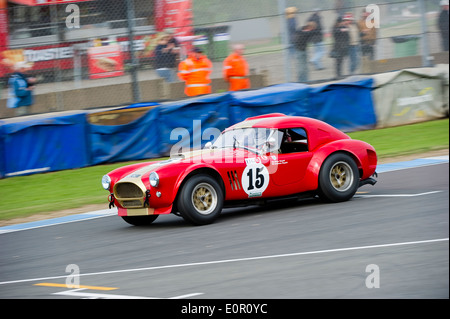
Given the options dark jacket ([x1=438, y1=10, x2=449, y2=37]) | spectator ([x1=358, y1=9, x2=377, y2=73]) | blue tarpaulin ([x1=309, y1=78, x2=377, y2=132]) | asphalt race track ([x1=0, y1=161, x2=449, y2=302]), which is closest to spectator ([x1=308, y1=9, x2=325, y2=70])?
blue tarpaulin ([x1=309, y1=78, x2=377, y2=132])

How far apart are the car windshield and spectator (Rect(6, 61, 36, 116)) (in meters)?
6.69

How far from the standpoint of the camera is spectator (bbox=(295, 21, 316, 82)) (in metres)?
17.0

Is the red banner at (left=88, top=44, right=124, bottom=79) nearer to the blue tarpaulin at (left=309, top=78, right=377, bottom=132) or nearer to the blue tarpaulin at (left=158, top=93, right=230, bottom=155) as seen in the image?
the blue tarpaulin at (left=158, top=93, right=230, bottom=155)

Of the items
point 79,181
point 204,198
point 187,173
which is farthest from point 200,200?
point 79,181

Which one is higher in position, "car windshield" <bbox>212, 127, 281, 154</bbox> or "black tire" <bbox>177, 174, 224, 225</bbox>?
"car windshield" <bbox>212, 127, 281, 154</bbox>

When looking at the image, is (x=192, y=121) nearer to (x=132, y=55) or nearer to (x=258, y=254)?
(x=132, y=55)

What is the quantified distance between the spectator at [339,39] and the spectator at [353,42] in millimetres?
115

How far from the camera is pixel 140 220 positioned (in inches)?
384

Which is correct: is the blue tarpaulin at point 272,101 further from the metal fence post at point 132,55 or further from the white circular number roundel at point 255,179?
the white circular number roundel at point 255,179
